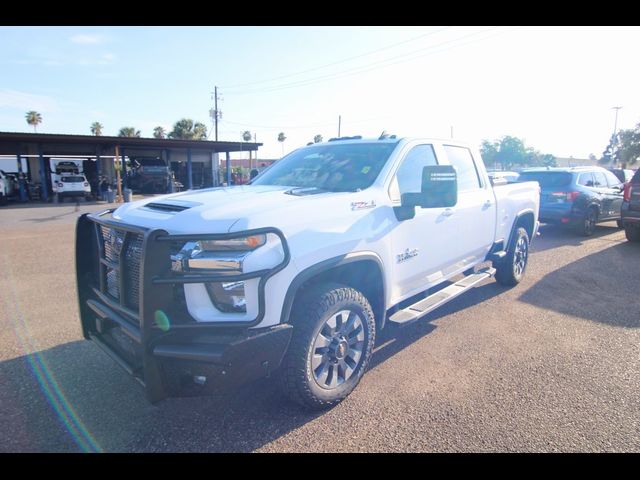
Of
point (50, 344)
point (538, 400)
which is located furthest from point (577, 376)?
point (50, 344)

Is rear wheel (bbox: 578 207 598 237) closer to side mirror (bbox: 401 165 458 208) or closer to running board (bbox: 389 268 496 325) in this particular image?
running board (bbox: 389 268 496 325)

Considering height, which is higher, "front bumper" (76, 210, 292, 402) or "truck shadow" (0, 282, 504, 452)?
"front bumper" (76, 210, 292, 402)

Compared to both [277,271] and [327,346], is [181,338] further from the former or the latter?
[327,346]

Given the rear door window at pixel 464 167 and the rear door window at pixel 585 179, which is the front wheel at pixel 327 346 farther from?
the rear door window at pixel 585 179

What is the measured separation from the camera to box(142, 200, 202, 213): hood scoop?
2859 mm

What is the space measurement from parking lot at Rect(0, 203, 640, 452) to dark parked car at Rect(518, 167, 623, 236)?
17.7 ft

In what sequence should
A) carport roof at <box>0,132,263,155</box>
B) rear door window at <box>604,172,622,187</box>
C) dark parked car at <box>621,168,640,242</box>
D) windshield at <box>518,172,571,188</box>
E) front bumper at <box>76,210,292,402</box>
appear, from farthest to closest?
carport roof at <box>0,132,263,155</box> < rear door window at <box>604,172,622,187</box> < windshield at <box>518,172,571,188</box> < dark parked car at <box>621,168,640,242</box> < front bumper at <box>76,210,292,402</box>

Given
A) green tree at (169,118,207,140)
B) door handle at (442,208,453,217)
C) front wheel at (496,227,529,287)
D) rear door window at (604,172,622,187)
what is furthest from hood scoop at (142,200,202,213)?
green tree at (169,118,207,140)

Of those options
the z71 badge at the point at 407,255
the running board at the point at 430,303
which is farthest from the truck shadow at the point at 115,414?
the z71 badge at the point at 407,255

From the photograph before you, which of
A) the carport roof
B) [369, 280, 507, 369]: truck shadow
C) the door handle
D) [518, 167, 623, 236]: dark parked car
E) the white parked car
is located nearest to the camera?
[369, 280, 507, 369]: truck shadow

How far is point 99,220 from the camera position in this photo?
303 centimetres

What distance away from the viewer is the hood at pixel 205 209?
2512mm
